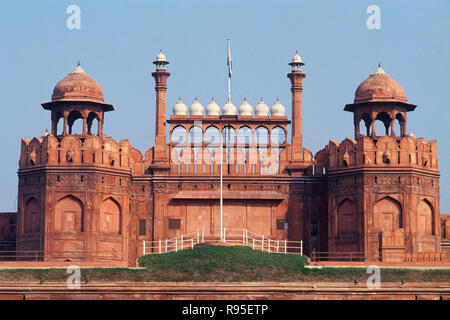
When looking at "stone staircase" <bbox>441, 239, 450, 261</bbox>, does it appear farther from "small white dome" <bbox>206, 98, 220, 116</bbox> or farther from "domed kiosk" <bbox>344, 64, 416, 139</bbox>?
"small white dome" <bbox>206, 98, 220, 116</bbox>

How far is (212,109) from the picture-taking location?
84188 millimetres

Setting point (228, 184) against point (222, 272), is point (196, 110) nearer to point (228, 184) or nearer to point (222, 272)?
point (228, 184)

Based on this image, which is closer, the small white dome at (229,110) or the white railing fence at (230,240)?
the white railing fence at (230,240)

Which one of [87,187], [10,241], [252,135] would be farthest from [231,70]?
[10,241]

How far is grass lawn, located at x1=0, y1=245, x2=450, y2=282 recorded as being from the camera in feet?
236

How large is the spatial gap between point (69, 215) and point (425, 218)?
20870 millimetres

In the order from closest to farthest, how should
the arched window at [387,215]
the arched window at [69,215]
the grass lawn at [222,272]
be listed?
the grass lawn at [222,272] < the arched window at [69,215] < the arched window at [387,215]

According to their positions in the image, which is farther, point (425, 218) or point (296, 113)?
point (296, 113)

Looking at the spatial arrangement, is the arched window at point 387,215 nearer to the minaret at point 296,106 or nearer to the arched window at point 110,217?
the minaret at point 296,106

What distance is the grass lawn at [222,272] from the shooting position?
72.1 metres

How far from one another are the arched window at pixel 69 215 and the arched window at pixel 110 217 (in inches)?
50.7

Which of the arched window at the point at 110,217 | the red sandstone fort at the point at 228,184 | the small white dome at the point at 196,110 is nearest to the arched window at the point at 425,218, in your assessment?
the red sandstone fort at the point at 228,184
